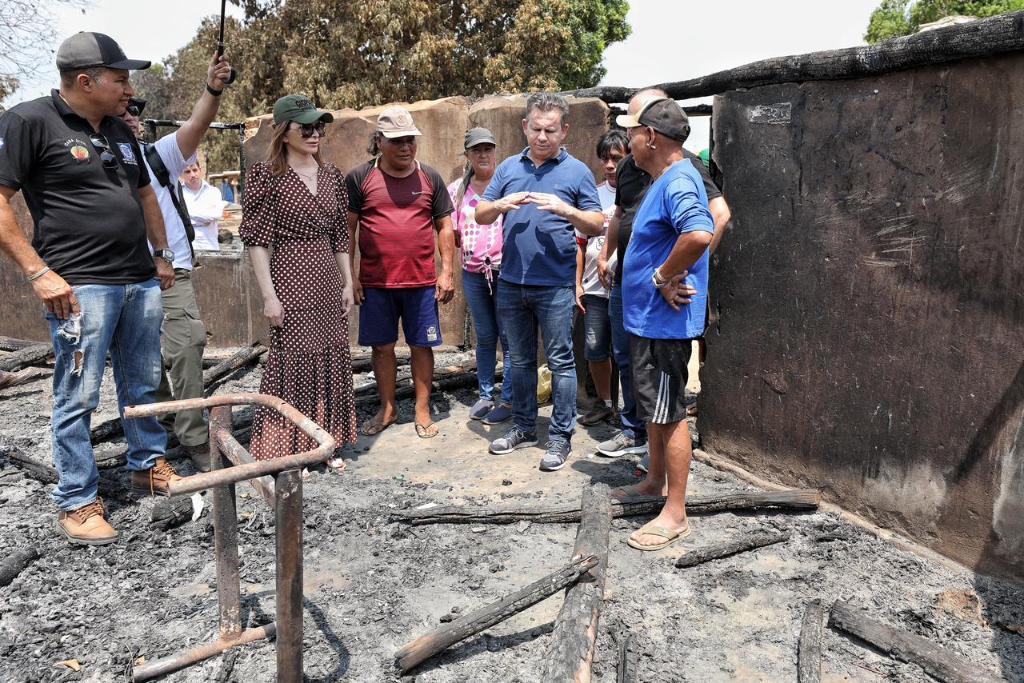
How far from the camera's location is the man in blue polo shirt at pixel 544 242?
14.9 feet

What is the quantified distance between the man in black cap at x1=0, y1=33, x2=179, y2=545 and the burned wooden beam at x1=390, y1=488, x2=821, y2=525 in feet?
5.06

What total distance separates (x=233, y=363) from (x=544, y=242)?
3628 millimetres

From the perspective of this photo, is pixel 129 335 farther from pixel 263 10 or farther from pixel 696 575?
pixel 263 10

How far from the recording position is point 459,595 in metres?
3.33

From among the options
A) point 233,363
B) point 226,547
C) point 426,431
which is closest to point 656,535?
point 226,547

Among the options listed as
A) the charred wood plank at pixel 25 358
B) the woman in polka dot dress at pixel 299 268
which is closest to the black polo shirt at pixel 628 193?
the woman in polka dot dress at pixel 299 268

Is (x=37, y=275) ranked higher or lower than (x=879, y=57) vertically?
lower

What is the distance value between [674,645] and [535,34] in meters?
15.6

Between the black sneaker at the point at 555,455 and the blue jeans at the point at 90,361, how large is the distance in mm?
2242

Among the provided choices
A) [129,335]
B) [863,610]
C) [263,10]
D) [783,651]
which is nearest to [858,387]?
[863,610]

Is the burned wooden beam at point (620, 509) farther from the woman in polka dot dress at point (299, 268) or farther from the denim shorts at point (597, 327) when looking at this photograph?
the denim shorts at point (597, 327)

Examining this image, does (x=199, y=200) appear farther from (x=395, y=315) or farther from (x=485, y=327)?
(x=485, y=327)

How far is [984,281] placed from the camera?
3.26 m

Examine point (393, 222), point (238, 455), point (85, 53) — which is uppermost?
point (85, 53)
